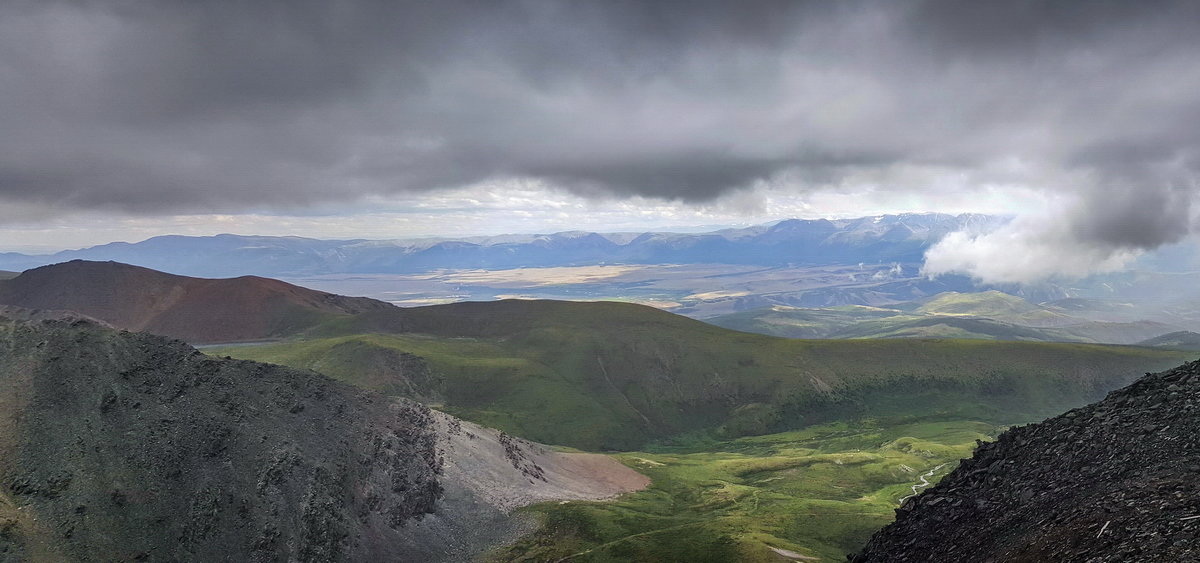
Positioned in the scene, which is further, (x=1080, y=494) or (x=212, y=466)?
(x=212, y=466)

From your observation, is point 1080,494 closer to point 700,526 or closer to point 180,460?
point 700,526

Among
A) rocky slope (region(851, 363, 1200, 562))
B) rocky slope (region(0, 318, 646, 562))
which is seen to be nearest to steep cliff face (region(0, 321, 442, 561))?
rocky slope (region(0, 318, 646, 562))

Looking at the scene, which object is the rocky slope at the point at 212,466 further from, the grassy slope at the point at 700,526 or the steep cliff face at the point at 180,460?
the grassy slope at the point at 700,526

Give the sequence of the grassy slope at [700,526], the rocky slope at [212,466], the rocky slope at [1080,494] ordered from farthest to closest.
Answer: the grassy slope at [700,526] < the rocky slope at [212,466] < the rocky slope at [1080,494]

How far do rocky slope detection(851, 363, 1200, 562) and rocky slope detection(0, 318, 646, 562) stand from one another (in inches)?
3212

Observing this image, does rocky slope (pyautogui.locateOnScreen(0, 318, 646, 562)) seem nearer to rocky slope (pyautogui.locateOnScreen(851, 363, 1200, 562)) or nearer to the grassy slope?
the grassy slope

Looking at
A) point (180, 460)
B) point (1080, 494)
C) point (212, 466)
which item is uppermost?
point (1080, 494)

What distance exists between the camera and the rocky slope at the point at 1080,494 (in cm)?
3966

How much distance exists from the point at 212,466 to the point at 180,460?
457 cm

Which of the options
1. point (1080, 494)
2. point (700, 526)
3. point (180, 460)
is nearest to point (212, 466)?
point (180, 460)

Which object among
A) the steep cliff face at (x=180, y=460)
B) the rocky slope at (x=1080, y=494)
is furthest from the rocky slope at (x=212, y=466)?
the rocky slope at (x=1080, y=494)

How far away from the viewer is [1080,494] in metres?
49.3

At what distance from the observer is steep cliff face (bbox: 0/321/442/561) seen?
82562mm

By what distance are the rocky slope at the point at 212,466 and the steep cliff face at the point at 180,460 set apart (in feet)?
0.73
